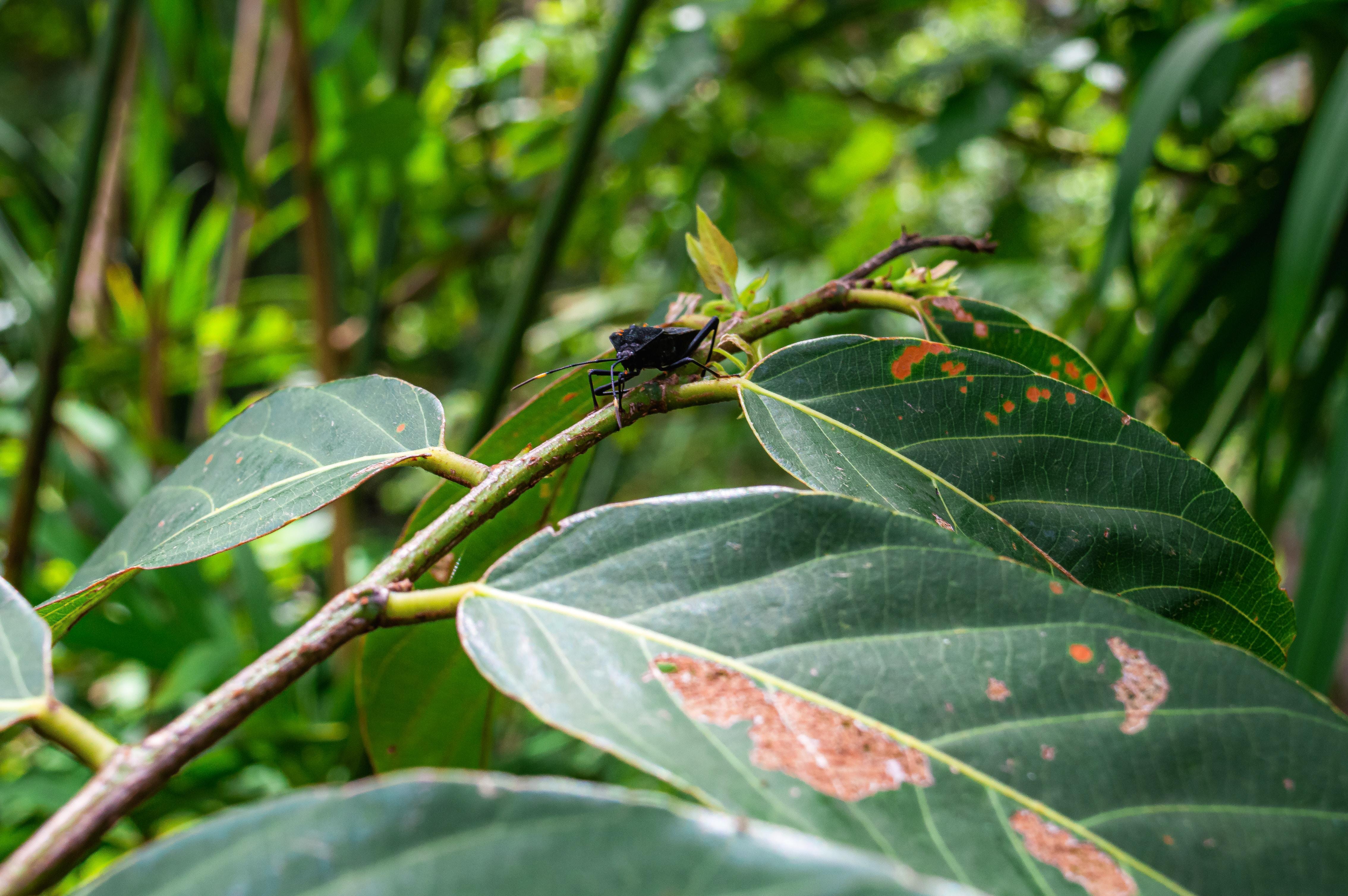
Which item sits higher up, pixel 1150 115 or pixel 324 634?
pixel 1150 115

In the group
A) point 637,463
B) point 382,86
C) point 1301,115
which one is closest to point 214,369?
point 382,86

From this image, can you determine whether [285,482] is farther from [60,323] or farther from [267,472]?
[60,323]

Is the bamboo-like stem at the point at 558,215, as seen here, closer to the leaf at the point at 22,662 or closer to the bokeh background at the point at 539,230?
the bokeh background at the point at 539,230

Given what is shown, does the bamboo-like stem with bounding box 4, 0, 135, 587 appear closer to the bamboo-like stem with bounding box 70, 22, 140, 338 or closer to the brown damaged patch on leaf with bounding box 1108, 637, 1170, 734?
the bamboo-like stem with bounding box 70, 22, 140, 338

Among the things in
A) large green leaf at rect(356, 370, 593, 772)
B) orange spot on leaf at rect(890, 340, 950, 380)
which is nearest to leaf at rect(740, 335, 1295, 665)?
orange spot on leaf at rect(890, 340, 950, 380)

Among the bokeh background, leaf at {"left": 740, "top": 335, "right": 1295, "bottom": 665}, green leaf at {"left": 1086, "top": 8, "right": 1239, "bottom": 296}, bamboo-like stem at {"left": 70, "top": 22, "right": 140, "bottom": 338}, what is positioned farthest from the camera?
bamboo-like stem at {"left": 70, "top": 22, "right": 140, "bottom": 338}

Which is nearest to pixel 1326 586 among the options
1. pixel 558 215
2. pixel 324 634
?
pixel 324 634
